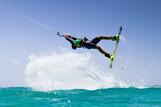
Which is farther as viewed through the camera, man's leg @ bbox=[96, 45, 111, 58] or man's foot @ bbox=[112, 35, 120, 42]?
man's leg @ bbox=[96, 45, 111, 58]

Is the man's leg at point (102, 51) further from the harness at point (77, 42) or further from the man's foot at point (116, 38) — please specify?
the harness at point (77, 42)

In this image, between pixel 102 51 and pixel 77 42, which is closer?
pixel 77 42

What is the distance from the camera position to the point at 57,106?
32125 millimetres

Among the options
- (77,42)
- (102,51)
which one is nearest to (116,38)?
(102,51)

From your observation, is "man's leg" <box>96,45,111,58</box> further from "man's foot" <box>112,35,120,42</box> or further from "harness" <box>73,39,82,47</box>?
"harness" <box>73,39,82,47</box>

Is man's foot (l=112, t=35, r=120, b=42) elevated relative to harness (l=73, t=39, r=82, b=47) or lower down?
elevated

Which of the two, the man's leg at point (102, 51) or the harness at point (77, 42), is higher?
the harness at point (77, 42)

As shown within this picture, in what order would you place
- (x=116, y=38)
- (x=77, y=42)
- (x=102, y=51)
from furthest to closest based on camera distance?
1. (x=102, y=51)
2. (x=116, y=38)
3. (x=77, y=42)

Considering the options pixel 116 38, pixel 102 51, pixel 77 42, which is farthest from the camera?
pixel 102 51

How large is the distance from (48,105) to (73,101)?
151 inches

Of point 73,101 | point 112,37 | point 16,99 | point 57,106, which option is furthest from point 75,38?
point 16,99

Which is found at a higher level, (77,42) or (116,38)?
(116,38)

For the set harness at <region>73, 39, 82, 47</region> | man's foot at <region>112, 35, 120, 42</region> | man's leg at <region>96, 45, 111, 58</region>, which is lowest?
man's leg at <region>96, 45, 111, 58</region>

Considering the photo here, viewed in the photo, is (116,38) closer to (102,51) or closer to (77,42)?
(102,51)
